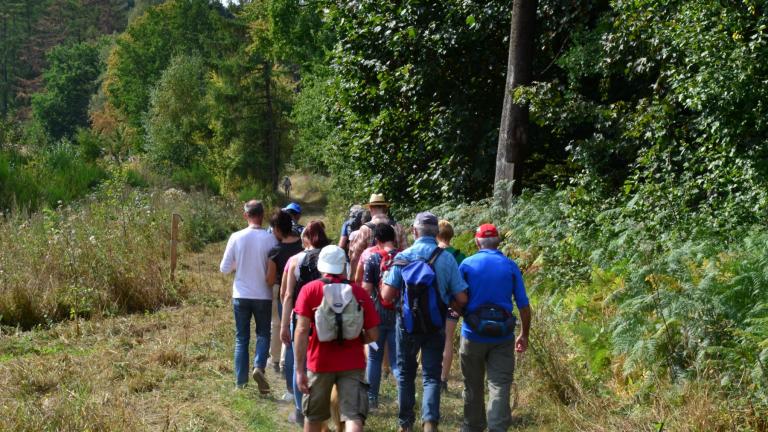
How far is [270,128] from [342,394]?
38694mm

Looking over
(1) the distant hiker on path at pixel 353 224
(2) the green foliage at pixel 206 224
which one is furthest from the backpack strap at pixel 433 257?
(2) the green foliage at pixel 206 224

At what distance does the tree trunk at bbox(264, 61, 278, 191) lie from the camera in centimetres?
4350

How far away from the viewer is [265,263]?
26.7 feet

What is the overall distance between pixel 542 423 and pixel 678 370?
4.12 ft

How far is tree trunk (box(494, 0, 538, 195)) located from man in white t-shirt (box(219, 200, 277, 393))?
5.89 metres

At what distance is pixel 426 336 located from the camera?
6.69 meters

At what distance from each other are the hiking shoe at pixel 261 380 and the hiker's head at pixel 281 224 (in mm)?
1322

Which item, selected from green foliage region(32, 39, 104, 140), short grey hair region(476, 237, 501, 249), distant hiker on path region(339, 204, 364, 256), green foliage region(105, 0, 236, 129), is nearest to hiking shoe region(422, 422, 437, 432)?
short grey hair region(476, 237, 501, 249)

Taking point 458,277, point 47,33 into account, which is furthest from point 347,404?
point 47,33

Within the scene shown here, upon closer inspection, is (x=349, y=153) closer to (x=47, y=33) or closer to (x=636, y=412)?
(x=636, y=412)

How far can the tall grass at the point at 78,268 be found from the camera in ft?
37.7

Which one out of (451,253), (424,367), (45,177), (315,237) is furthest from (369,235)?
(45,177)

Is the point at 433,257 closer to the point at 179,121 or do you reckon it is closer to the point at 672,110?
the point at 672,110

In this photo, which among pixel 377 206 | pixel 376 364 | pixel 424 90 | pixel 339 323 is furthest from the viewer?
pixel 424 90
